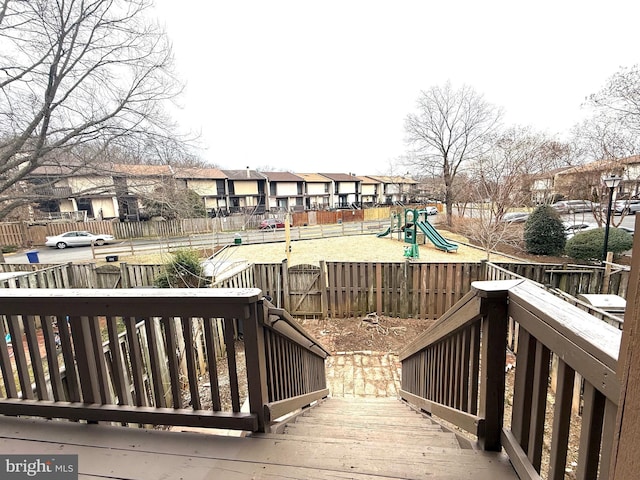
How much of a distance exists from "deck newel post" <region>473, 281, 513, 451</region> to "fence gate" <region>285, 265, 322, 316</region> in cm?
547

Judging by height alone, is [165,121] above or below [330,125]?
below

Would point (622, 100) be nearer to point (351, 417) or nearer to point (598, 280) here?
point (598, 280)

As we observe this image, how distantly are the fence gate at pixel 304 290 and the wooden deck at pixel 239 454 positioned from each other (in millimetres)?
5031

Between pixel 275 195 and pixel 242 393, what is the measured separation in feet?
110

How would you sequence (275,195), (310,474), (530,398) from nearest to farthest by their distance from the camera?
(530,398) < (310,474) < (275,195)

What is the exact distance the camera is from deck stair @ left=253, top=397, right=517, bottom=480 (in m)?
1.32

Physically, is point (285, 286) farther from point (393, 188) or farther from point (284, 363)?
point (393, 188)

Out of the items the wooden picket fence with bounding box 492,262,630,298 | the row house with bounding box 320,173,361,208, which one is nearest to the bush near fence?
the wooden picket fence with bounding box 492,262,630,298

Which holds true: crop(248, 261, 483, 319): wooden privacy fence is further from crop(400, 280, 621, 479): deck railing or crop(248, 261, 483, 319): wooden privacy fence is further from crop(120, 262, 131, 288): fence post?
crop(400, 280, 621, 479): deck railing

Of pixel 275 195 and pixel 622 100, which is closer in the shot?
pixel 622 100

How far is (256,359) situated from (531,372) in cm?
125

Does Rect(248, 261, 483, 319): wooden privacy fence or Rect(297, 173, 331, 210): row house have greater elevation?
Rect(297, 173, 331, 210): row house

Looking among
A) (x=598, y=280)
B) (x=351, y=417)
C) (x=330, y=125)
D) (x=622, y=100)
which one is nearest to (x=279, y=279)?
(x=351, y=417)

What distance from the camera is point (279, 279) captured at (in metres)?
6.94
